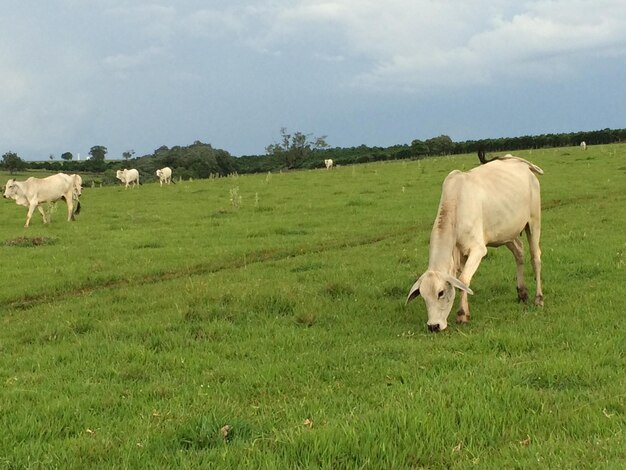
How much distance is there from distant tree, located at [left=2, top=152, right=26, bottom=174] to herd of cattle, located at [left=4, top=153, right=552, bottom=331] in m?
89.0

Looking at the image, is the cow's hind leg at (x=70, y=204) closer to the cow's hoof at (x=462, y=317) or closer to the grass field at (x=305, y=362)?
the grass field at (x=305, y=362)

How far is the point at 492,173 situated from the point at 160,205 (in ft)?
78.5

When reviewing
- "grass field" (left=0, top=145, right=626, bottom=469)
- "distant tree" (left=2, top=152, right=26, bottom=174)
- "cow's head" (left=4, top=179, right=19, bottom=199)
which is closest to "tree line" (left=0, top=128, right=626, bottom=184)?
"distant tree" (left=2, top=152, right=26, bottom=174)

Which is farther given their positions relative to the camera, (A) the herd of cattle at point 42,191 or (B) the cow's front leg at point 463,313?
(A) the herd of cattle at point 42,191

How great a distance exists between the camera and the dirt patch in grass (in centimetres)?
1877

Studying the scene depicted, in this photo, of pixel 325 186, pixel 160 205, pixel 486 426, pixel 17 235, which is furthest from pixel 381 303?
pixel 325 186

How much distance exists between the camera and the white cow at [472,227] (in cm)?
787

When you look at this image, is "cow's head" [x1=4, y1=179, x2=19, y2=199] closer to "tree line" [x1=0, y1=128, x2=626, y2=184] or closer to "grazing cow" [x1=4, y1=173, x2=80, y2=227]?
"grazing cow" [x1=4, y1=173, x2=80, y2=227]

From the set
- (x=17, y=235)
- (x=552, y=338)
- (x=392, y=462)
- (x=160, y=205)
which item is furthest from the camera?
(x=160, y=205)

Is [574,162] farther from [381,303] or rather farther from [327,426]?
[327,426]

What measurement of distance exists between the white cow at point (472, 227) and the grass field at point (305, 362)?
462 millimetres

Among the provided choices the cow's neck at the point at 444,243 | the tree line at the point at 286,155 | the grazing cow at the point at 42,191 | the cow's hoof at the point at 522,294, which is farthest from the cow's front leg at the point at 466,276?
the tree line at the point at 286,155

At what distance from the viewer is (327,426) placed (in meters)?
4.65

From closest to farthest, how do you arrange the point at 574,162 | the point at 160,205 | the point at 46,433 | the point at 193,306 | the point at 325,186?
1. the point at 46,433
2. the point at 193,306
3. the point at 160,205
4. the point at 325,186
5. the point at 574,162
